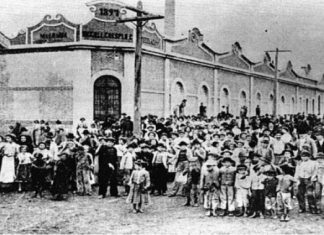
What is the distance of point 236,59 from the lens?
3394 cm

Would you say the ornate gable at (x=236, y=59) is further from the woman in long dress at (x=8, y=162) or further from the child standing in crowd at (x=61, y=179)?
the child standing in crowd at (x=61, y=179)

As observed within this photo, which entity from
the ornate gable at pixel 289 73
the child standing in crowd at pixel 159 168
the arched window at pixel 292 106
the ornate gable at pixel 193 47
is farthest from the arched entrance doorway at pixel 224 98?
the child standing in crowd at pixel 159 168

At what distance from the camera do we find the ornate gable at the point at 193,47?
1056 inches

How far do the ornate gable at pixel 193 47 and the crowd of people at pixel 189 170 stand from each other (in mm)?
11476

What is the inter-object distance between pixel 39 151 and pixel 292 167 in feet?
22.5

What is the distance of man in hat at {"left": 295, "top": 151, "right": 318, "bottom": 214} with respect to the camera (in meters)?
10.5

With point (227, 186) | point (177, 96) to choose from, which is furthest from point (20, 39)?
point (227, 186)

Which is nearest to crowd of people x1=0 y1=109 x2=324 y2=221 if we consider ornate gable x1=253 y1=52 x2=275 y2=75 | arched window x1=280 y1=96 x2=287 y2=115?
ornate gable x1=253 y1=52 x2=275 y2=75

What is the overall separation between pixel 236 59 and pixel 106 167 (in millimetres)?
23408

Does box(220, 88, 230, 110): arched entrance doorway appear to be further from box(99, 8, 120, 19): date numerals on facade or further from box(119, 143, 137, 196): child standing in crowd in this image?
box(119, 143, 137, 196): child standing in crowd

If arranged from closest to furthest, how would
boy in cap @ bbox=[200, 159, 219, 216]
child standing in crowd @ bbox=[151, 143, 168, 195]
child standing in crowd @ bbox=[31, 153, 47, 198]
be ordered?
boy in cap @ bbox=[200, 159, 219, 216]
child standing in crowd @ bbox=[31, 153, 47, 198]
child standing in crowd @ bbox=[151, 143, 168, 195]

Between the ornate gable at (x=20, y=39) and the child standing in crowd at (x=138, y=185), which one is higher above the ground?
the ornate gable at (x=20, y=39)

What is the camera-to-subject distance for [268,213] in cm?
1039

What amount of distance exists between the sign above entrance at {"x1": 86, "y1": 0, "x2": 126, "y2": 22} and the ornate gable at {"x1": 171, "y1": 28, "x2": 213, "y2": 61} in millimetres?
4880
